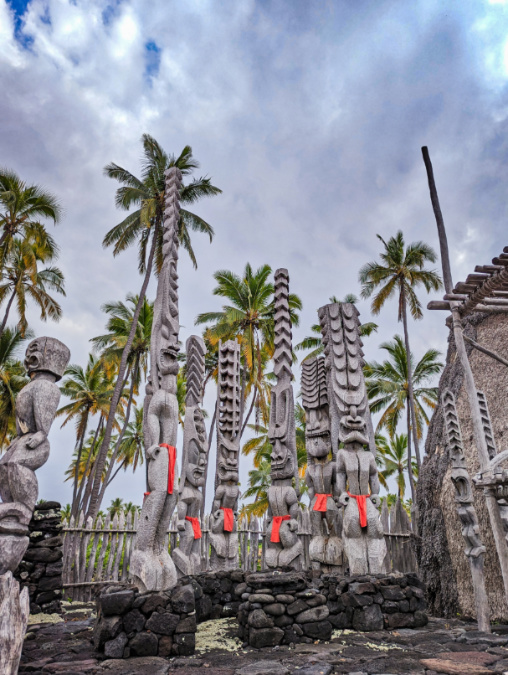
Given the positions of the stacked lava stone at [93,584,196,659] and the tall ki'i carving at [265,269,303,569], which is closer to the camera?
the stacked lava stone at [93,584,196,659]

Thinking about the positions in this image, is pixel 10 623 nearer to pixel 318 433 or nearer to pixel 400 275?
pixel 318 433

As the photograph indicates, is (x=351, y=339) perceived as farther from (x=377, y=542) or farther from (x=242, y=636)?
(x=242, y=636)

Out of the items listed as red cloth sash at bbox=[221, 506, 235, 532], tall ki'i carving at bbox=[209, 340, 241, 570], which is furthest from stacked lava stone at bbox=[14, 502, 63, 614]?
red cloth sash at bbox=[221, 506, 235, 532]

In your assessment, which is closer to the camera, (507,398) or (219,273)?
(507,398)

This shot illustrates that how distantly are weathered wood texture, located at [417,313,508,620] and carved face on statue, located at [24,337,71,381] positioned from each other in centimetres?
706

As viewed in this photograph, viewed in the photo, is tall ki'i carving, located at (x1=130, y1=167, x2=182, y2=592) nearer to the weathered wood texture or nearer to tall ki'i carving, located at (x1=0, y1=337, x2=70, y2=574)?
tall ki'i carving, located at (x1=0, y1=337, x2=70, y2=574)

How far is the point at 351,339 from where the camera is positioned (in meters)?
9.23

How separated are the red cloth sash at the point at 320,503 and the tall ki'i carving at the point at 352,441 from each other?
50 centimetres

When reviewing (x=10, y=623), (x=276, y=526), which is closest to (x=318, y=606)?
(x=276, y=526)

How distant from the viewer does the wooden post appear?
3346 millimetres

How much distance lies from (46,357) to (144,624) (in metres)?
3.03

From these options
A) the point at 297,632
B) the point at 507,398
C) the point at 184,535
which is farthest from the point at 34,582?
the point at 507,398

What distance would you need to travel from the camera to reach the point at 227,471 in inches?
395

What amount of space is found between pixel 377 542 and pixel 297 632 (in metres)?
2.31
